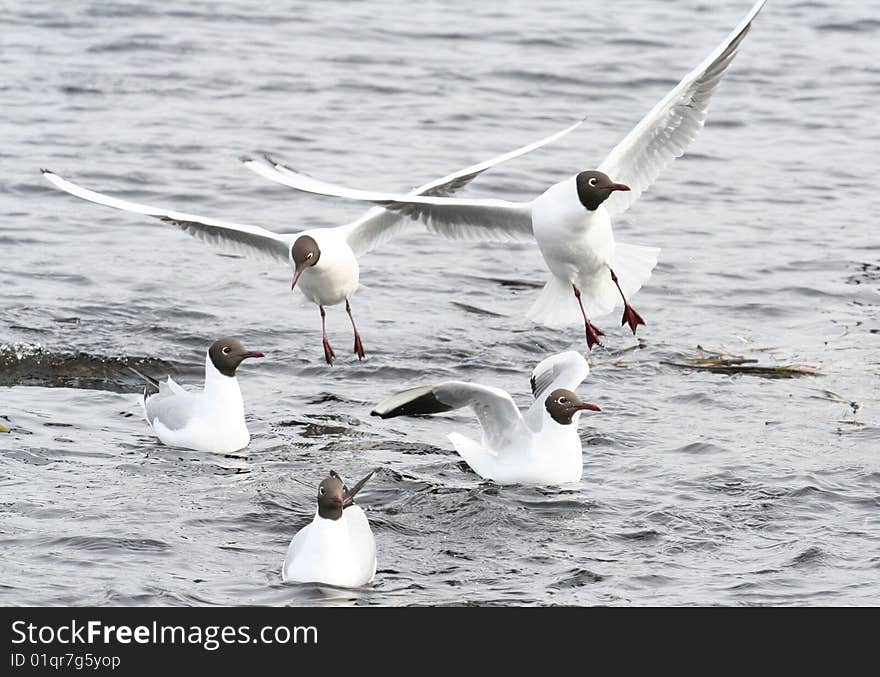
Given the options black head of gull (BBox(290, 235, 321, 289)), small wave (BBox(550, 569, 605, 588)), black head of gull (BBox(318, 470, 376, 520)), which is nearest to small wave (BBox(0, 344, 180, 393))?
black head of gull (BBox(290, 235, 321, 289))

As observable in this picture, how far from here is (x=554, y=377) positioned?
1003 cm

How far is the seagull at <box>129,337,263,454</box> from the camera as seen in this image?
9.74 m

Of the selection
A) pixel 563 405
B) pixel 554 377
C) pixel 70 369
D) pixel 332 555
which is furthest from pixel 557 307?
pixel 332 555

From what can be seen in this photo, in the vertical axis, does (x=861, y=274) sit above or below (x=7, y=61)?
below

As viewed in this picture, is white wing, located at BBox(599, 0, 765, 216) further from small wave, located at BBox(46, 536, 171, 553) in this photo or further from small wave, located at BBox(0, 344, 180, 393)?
small wave, located at BBox(46, 536, 171, 553)

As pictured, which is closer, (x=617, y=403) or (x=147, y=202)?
(x=617, y=403)

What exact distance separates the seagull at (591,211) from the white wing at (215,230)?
48cm

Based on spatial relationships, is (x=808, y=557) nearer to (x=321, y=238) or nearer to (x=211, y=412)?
(x=211, y=412)

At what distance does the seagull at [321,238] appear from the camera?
425 inches
